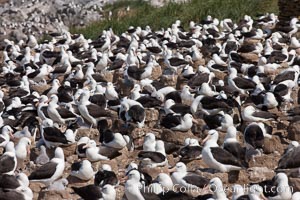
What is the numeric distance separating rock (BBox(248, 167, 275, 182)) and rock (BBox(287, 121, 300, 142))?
1.66 meters

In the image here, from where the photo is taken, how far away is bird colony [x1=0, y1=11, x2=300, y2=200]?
11.4 metres

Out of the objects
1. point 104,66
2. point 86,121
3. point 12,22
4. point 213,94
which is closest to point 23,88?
point 104,66

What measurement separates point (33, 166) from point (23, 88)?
5784 mm

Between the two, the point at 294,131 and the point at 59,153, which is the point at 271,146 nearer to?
the point at 294,131

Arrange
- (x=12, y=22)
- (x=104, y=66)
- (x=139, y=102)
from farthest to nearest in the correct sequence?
(x=12, y=22)
(x=104, y=66)
(x=139, y=102)

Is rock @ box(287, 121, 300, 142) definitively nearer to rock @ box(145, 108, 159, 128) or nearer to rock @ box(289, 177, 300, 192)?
rock @ box(289, 177, 300, 192)

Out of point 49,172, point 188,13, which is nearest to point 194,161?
point 49,172

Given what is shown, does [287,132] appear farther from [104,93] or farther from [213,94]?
[104,93]

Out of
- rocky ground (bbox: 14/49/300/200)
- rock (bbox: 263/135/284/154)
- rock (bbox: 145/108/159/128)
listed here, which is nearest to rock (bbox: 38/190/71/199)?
rocky ground (bbox: 14/49/300/200)

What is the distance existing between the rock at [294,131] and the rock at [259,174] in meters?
1.66

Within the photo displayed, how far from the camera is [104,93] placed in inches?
672

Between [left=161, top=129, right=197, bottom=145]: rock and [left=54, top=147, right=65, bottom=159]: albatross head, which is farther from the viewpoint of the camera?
[left=161, top=129, right=197, bottom=145]: rock

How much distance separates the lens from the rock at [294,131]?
13.4 metres

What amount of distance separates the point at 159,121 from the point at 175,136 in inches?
43.8
